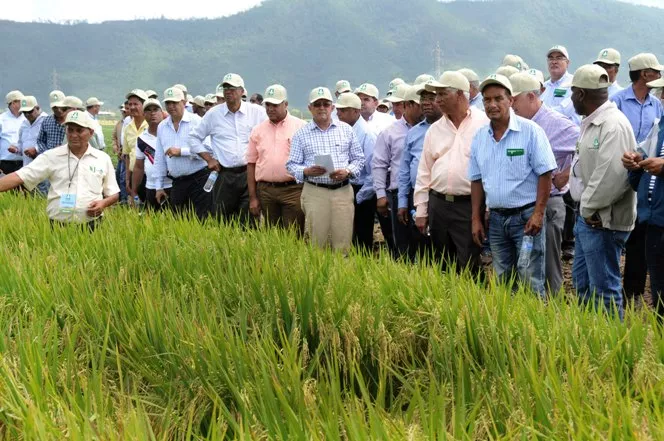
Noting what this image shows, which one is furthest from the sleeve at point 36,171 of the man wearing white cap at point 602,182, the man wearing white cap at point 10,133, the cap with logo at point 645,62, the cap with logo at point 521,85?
the man wearing white cap at point 10,133

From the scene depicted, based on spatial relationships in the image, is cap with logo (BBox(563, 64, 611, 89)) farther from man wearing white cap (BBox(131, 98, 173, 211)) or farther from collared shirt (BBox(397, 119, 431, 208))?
man wearing white cap (BBox(131, 98, 173, 211))

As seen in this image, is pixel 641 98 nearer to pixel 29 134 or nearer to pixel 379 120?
pixel 379 120

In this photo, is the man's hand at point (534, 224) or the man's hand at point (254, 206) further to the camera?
the man's hand at point (254, 206)

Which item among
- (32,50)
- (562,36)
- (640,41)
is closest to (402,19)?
(562,36)

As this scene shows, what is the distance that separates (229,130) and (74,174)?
207 cm

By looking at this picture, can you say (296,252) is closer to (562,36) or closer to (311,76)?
(311,76)

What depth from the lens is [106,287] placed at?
152 inches

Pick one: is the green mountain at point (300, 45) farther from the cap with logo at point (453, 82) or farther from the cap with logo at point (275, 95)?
the cap with logo at point (453, 82)

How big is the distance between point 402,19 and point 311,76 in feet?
138

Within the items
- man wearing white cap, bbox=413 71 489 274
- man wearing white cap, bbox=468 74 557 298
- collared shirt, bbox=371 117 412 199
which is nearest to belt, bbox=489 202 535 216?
man wearing white cap, bbox=468 74 557 298

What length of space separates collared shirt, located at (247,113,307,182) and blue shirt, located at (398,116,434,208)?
3.71 feet

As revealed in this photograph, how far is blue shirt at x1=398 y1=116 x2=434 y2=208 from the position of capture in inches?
230

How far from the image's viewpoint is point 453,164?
17.2 feet

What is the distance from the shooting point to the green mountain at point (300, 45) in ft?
502
